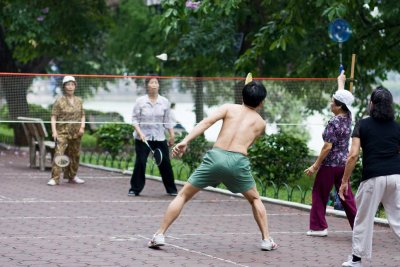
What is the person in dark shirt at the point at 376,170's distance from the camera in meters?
9.73

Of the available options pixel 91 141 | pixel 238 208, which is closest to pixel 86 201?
pixel 238 208

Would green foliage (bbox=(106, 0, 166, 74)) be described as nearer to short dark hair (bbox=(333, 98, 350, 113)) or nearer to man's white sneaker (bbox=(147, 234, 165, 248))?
short dark hair (bbox=(333, 98, 350, 113))

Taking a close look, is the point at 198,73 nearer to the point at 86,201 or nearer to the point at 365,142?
the point at 86,201

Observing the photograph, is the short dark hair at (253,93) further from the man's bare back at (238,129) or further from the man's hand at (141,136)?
the man's hand at (141,136)

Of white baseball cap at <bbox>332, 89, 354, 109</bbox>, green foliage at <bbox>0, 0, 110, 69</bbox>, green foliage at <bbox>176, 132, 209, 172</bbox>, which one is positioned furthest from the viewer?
green foliage at <bbox>0, 0, 110, 69</bbox>

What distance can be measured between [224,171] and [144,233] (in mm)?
1846

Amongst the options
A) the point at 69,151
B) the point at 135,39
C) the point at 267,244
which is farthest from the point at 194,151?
the point at 135,39

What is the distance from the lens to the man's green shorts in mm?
10500

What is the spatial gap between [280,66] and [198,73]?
331 cm

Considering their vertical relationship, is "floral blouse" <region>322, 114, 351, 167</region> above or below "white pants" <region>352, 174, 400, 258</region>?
above

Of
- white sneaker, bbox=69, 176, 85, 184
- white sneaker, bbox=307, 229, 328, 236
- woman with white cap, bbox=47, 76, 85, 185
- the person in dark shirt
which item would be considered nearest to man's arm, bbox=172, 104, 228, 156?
the person in dark shirt

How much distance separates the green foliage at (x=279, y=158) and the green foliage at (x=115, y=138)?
5.82 m

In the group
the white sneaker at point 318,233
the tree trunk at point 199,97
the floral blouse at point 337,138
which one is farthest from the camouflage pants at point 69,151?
the floral blouse at point 337,138

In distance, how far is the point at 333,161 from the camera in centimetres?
1202
